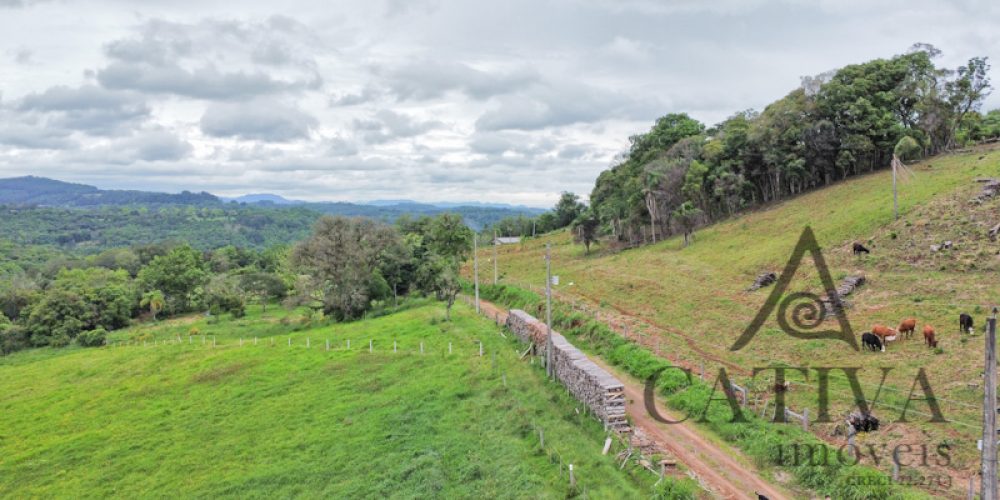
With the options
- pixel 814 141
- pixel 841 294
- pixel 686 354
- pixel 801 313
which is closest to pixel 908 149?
pixel 814 141

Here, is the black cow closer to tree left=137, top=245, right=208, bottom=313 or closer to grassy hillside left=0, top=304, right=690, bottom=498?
grassy hillside left=0, top=304, right=690, bottom=498

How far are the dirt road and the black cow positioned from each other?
10013 millimetres

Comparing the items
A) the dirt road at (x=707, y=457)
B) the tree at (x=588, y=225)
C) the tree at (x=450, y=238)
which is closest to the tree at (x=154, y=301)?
the tree at (x=450, y=238)

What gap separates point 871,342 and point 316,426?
25.9 m

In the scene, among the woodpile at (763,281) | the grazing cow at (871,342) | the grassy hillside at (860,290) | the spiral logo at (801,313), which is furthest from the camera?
the woodpile at (763,281)

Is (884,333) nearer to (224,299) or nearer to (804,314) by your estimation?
(804,314)

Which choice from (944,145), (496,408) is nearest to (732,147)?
(944,145)

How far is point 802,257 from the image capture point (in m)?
41.2

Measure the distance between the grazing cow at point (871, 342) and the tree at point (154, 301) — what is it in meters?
81.5

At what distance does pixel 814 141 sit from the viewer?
2437 inches

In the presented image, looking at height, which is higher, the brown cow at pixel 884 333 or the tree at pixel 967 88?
the tree at pixel 967 88

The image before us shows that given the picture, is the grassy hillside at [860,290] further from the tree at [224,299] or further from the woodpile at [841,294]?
the tree at [224,299]

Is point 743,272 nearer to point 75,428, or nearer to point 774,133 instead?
point 774,133

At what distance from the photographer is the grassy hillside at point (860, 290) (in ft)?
67.4
